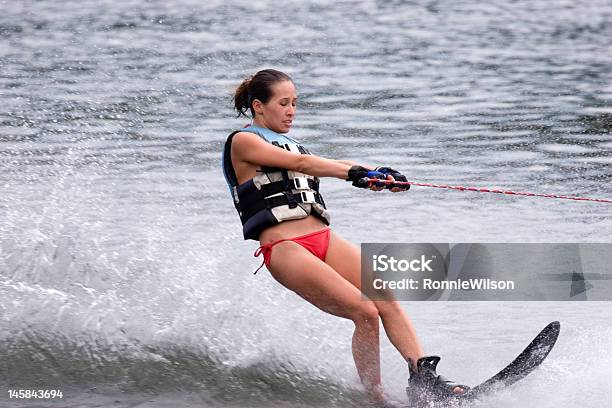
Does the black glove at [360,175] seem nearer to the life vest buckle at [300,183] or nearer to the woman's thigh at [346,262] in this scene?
the life vest buckle at [300,183]

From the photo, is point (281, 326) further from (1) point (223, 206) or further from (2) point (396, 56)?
(2) point (396, 56)

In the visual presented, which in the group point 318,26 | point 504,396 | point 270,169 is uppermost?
point 270,169

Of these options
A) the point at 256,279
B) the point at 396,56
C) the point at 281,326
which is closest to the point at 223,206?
the point at 256,279

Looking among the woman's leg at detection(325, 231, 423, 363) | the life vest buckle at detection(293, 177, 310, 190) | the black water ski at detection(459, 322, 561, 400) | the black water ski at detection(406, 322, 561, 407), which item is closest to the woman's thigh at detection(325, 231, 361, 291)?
the woman's leg at detection(325, 231, 423, 363)

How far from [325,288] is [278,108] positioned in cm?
80

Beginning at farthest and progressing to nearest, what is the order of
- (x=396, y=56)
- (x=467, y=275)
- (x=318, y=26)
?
1. (x=318, y=26)
2. (x=396, y=56)
3. (x=467, y=275)

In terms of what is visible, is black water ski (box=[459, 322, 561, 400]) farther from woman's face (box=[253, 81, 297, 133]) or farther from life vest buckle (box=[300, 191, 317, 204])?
woman's face (box=[253, 81, 297, 133])

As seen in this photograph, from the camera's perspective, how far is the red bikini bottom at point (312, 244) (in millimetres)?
5102

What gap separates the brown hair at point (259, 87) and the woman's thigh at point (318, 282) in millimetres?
638

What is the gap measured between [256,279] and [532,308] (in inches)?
58.4

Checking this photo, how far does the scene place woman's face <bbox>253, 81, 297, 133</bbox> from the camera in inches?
205

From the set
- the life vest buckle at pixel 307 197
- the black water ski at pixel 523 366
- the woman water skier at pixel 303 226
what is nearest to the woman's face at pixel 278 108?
the woman water skier at pixel 303 226

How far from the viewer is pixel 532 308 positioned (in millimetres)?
6570

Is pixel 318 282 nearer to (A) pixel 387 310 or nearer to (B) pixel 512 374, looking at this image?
(A) pixel 387 310
